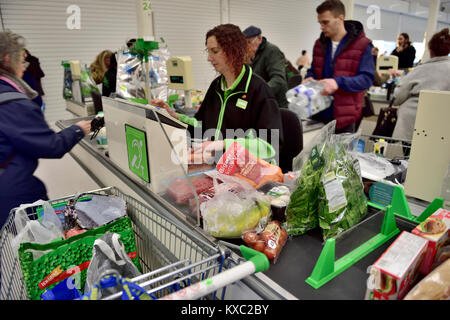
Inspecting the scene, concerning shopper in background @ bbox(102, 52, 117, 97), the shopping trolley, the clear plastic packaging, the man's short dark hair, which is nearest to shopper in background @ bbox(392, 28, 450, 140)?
the clear plastic packaging

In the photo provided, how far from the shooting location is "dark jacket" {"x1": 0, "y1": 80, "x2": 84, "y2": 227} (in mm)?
1712

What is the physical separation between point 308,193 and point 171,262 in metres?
0.55

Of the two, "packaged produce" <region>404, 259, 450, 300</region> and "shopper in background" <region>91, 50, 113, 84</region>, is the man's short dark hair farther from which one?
"shopper in background" <region>91, 50, 113, 84</region>

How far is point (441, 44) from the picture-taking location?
309 centimetres

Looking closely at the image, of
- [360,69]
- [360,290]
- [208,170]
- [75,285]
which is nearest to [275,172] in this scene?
[208,170]

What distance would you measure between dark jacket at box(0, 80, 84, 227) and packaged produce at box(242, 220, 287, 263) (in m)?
1.40

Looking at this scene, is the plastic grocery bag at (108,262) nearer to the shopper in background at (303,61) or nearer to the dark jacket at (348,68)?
the dark jacket at (348,68)

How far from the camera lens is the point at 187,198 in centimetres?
131

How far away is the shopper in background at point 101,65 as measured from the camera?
15.8ft

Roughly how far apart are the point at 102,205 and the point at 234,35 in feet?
4.32

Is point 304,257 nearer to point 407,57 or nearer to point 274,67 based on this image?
point 274,67

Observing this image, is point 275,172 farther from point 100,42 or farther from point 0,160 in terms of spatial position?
point 100,42

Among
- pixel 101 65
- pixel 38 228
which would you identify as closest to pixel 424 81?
pixel 38 228

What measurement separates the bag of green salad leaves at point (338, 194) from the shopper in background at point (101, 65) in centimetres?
451
